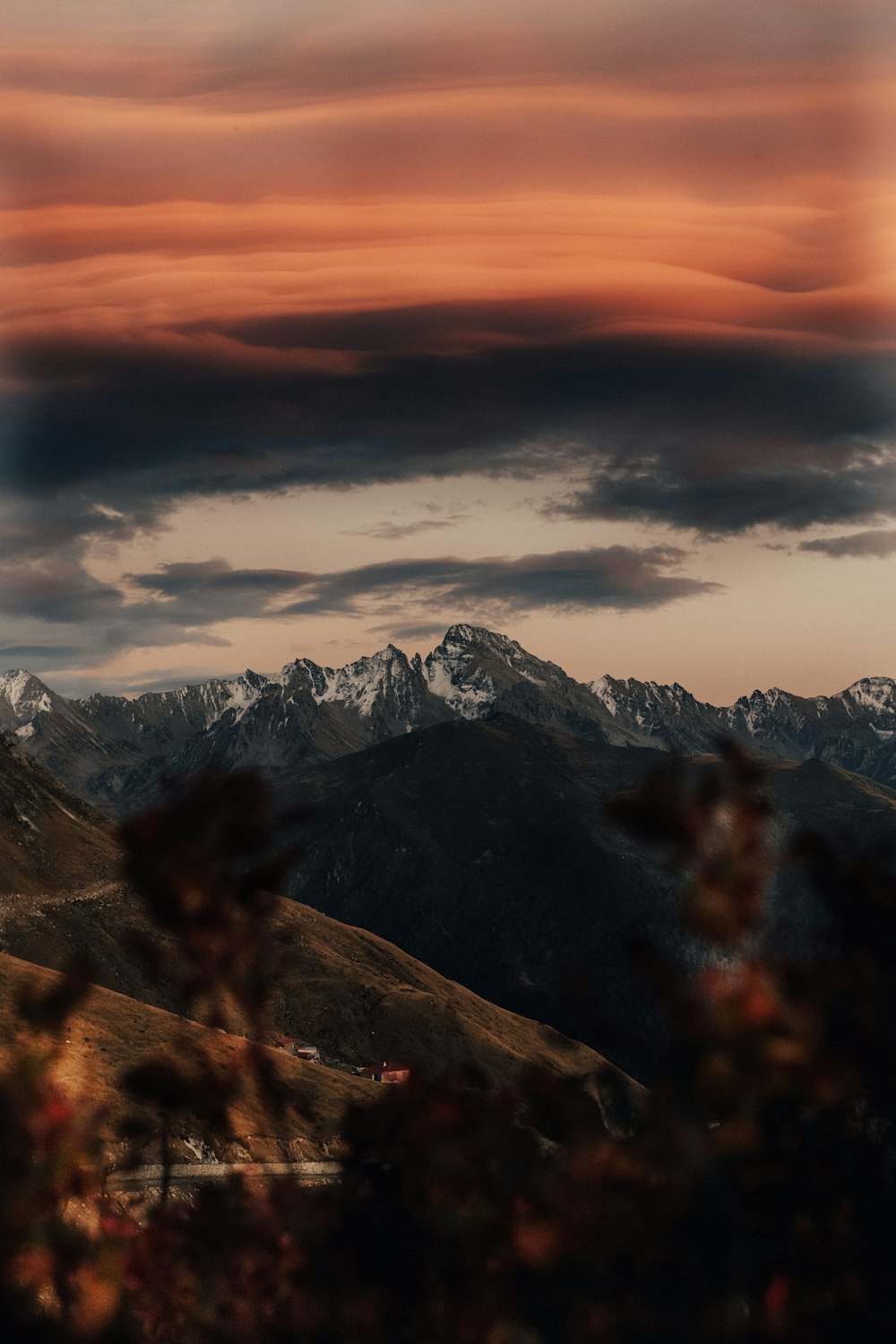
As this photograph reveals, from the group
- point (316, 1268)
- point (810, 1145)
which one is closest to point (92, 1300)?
point (316, 1268)

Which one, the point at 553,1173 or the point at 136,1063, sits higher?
the point at 553,1173

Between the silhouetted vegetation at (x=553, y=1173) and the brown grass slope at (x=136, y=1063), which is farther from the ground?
the silhouetted vegetation at (x=553, y=1173)

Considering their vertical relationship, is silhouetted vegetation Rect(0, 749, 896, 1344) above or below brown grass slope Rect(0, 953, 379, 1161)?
above

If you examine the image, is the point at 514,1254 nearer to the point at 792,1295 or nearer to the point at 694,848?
the point at 792,1295

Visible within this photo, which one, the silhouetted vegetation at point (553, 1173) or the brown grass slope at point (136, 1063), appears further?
the brown grass slope at point (136, 1063)

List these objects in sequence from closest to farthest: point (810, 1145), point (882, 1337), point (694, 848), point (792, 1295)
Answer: point (694, 848) < point (882, 1337) < point (792, 1295) < point (810, 1145)

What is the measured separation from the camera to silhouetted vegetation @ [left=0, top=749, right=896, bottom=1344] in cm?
1002

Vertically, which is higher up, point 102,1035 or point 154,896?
point 154,896

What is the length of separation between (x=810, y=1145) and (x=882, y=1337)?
2.46 m

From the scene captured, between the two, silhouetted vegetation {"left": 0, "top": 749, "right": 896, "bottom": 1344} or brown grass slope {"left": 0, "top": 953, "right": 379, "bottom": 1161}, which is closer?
silhouetted vegetation {"left": 0, "top": 749, "right": 896, "bottom": 1344}

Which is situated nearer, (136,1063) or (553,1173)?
(553,1173)

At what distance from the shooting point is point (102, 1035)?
110 metres

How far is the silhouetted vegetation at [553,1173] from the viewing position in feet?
32.9

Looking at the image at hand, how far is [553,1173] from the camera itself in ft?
→ 38.6
